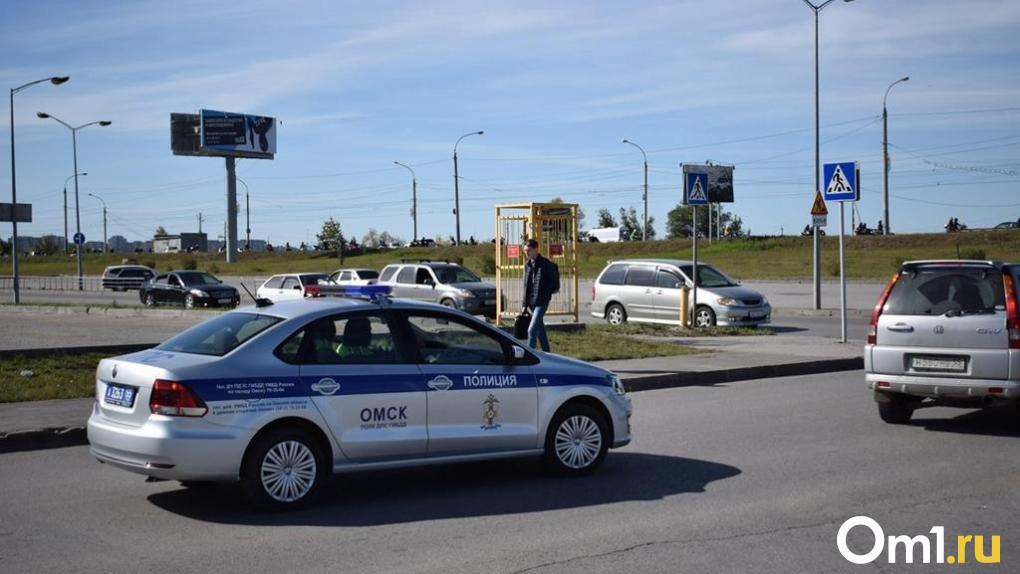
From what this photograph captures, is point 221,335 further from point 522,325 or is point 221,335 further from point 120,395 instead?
point 522,325

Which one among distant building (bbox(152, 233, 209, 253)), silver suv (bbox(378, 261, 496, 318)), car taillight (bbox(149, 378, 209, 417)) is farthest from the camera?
Answer: distant building (bbox(152, 233, 209, 253))

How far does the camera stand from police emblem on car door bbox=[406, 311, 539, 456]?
8.45m

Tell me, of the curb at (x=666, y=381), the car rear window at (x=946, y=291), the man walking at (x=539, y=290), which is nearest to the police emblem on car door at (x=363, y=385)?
the curb at (x=666, y=381)

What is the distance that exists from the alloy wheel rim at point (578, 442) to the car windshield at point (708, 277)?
17.1m

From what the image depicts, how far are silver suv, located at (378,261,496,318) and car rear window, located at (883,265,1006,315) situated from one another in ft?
57.9

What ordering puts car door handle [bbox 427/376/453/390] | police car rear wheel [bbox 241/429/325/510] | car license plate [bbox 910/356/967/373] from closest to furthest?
police car rear wheel [bbox 241/429/325/510] < car door handle [bbox 427/376/453/390] < car license plate [bbox 910/356/967/373]

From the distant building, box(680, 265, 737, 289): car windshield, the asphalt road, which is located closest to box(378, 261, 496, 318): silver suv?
box(680, 265, 737, 289): car windshield

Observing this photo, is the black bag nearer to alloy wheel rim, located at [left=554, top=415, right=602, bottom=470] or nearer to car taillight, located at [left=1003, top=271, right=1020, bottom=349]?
alloy wheel rim, located at [left=554, top=415, right=602, bottom=470]

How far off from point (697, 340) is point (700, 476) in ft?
44.2

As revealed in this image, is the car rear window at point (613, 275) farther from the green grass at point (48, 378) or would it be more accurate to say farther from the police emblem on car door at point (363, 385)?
the police emblem on car door at point (363, 385)

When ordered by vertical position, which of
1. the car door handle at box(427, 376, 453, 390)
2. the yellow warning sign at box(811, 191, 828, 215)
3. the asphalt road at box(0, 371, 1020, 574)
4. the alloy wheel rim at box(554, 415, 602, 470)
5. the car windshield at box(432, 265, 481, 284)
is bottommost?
the asphalt road at box(0, 371, 1020, 574)

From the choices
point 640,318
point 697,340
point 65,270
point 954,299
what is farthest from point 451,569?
point 65,270

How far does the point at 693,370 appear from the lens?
16406 millimetres

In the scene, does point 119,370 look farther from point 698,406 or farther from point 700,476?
point 698,406
